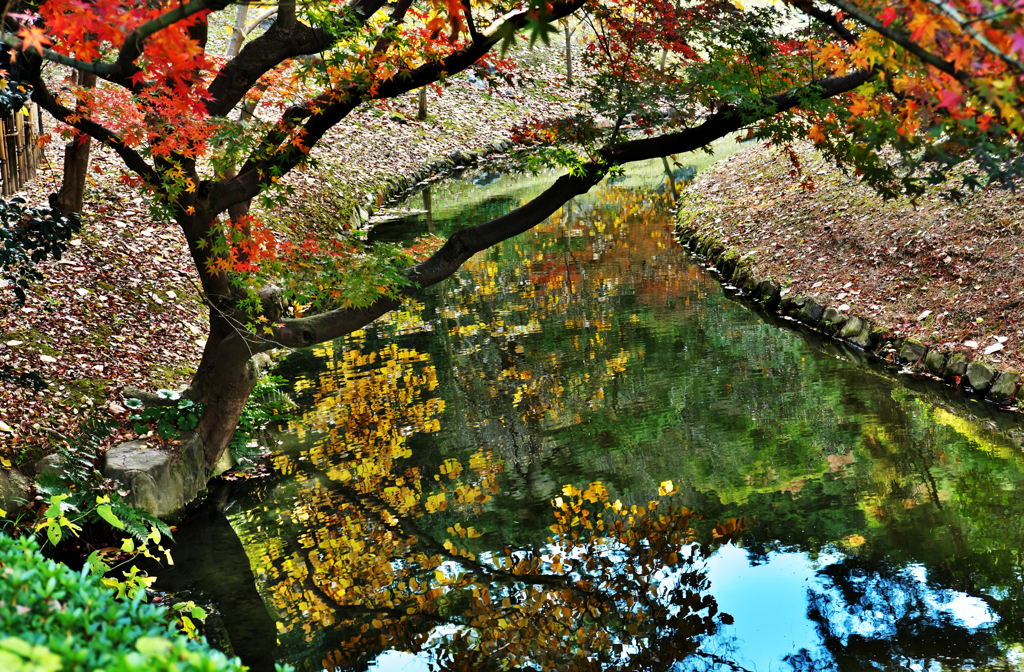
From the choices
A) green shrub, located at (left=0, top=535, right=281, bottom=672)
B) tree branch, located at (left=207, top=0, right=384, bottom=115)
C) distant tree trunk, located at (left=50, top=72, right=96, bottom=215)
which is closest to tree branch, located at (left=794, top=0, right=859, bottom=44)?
tree branch, located at (left=207, top=0, right=384, bottom=115)

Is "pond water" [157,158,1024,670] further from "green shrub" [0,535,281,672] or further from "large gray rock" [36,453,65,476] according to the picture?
"green shrub" [0,535,281,672]

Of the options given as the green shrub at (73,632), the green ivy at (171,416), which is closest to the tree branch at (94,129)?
the green ivy at (171,416)

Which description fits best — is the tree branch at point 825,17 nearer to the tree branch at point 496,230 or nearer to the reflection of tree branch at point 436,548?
the tree branch at point 496,230

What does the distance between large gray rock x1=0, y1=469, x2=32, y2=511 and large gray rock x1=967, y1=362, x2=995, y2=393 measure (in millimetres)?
7793

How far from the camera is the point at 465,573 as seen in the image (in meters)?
5.32

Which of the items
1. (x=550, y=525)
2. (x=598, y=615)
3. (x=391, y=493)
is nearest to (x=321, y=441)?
(x=391, y=493)

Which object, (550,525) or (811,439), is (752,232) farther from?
(550,525)

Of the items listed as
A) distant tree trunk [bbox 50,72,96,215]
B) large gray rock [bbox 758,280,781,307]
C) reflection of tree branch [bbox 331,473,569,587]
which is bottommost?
reflection of tree branch [bbox 331,473,569,587]

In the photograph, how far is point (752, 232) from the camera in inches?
479

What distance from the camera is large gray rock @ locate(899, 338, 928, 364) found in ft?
26.0

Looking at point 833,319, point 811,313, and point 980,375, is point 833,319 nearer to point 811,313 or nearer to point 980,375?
point 811,313

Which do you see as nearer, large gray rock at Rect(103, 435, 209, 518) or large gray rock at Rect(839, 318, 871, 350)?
large gray rock at Rect(103, 435, 209, 518)

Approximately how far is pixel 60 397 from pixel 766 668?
572 cm

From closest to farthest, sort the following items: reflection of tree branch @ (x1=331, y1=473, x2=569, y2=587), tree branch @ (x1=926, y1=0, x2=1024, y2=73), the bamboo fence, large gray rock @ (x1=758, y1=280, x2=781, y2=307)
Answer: tree branch @ (x1=926, y1=0, x2=1024, y2=73)
reflection of tree branch @ (x1=331, y1=473, x2=569, y2=587)
the bamboo fence
large gray rock @ (x1=758, y1=280, x2=781, y2=307)
